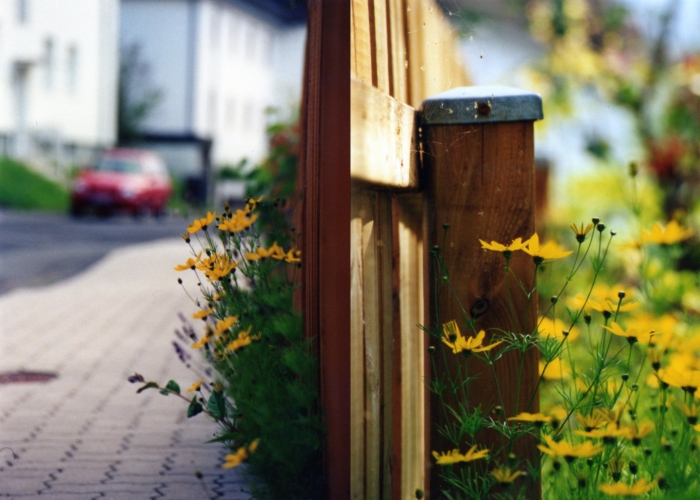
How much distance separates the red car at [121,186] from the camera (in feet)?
76.6

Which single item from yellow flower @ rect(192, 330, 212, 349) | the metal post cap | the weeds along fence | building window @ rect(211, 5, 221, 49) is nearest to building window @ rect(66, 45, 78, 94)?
building window @ rect(211, 5, 221, 49)

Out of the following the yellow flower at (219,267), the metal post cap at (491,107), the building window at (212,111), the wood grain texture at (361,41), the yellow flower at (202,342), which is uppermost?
the building window at (212,111)

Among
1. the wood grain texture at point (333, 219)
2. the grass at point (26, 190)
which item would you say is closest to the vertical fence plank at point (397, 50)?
the wood grain texture at point (333, 219)

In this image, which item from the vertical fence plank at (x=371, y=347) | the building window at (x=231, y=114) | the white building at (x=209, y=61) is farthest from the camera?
the building window at (x=231, y=114)

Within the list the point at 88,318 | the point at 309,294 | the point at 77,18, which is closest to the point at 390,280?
the point at 309,294

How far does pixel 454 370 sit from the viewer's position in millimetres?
2535

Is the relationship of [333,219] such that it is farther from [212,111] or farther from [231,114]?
[231,114]

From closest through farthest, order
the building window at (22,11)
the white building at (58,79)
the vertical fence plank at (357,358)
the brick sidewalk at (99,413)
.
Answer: the vertical fence plank at (357,358), the brick sidewalk at (99,413), the building window at (22,11), the white building at (58,79)

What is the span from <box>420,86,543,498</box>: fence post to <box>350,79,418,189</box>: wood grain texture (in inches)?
3.6

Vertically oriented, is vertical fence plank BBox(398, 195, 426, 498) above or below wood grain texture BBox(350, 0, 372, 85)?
below

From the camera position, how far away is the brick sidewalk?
131 inches

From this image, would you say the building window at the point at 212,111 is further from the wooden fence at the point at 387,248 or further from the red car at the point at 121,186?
the wooden fence at the point at 387,248

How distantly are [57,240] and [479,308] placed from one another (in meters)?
15.0

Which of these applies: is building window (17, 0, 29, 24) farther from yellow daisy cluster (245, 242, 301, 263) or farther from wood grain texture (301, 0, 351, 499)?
wood grain texture (301, 0, 351, 499)
